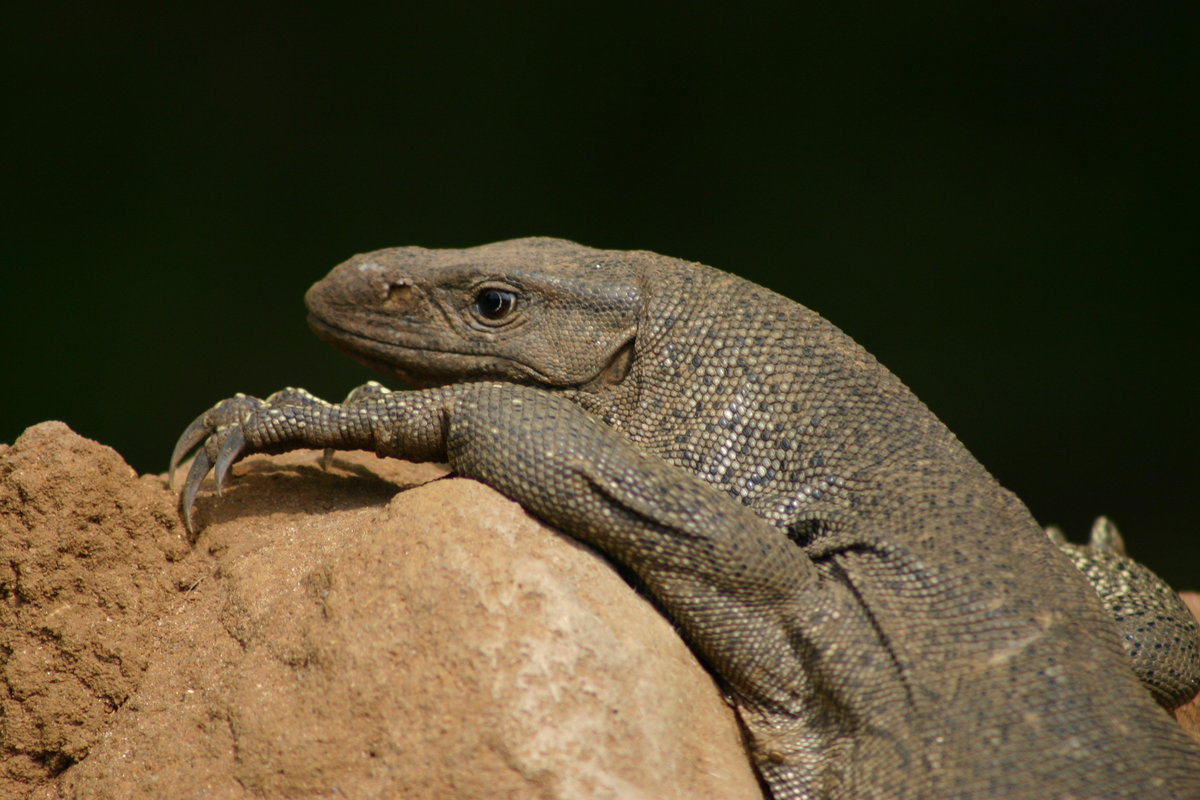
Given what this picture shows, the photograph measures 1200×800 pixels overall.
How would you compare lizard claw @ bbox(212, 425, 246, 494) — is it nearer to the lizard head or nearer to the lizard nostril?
A: the lizard head

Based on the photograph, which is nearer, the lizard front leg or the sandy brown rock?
the sandy brown rock

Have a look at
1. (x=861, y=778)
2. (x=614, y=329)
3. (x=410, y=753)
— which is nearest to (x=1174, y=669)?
(x=861, y=778)

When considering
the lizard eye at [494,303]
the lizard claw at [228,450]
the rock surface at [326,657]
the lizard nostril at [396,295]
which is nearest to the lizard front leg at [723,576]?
the rock surface at [326,657]

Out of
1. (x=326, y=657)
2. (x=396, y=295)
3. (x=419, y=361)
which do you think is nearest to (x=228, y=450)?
(x=419, y=361)

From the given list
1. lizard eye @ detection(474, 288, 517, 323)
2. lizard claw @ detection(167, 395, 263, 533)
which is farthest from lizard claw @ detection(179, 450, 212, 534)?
lizard eye @ detection(474, 288, 517, 323)

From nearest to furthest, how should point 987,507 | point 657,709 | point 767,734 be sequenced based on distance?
point 657,709, point 767,734, point 987,507

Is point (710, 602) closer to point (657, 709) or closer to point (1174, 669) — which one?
point (657, 709)

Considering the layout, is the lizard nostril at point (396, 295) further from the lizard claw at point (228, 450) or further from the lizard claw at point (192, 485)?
the lizard claw at point (192, 485)
